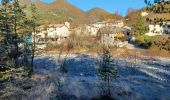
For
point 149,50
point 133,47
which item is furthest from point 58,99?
point 133,47

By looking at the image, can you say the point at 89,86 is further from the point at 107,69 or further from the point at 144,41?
the point at 144,41

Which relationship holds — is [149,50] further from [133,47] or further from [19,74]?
[19,74]

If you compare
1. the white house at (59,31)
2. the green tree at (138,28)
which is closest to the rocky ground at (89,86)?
the green tree at (138,28)

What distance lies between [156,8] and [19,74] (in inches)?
674

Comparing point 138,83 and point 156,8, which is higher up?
point 156,8

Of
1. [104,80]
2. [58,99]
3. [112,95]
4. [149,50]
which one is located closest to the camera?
[58,99]

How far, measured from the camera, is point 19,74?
30859mm

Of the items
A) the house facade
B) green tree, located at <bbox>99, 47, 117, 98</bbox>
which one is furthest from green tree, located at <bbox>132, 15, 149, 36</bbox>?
green tree, located at <bbox>99, 47, 117, 98</bbox>

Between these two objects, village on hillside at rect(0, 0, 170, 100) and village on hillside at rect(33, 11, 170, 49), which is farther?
village on hillside at rect(33, 11, 170, 49)

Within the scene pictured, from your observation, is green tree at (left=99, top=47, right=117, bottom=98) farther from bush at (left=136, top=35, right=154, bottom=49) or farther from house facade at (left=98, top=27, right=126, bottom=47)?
house facade at (left=98, top=27, right=126, bottom=47)

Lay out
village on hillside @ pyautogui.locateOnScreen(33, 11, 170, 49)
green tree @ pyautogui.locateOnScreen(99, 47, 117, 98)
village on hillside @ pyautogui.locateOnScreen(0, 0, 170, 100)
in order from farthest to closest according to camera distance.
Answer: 1. village on hillside @ pyautogui.locateOnScreen(33, 11, 170, 49)
2. green tree @ pyautogui.locateOnScreen(99, 47, 117, 98)
3. village on hillside @ pyautogui.locateOnScreen(0, 0, 170, 100)

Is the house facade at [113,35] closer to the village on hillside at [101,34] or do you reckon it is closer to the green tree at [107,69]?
the village on hillside at [101,34]

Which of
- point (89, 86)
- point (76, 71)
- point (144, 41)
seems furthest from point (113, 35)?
point (89, 86)

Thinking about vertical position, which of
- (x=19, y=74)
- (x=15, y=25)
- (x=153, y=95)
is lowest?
(x=153, y=95)
